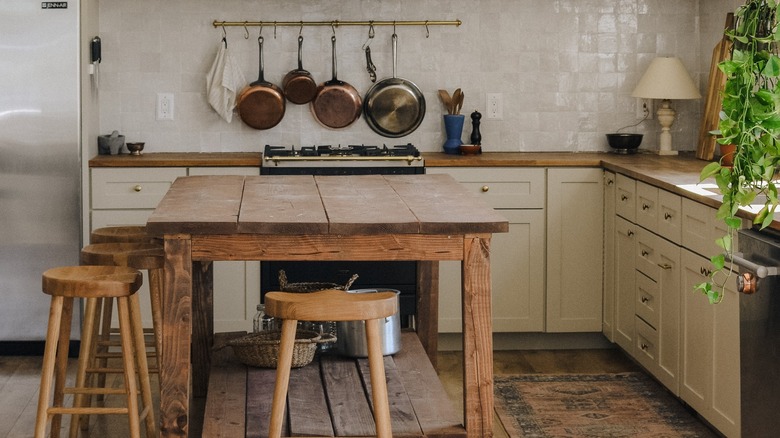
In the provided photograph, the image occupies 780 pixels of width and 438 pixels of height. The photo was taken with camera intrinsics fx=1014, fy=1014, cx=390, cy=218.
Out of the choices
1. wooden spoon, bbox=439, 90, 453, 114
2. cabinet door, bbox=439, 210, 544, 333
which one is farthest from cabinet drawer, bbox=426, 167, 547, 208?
wooden spoon, bbox=439, 90, 453, 114

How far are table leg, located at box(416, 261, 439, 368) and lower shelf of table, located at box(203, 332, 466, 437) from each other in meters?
0.25

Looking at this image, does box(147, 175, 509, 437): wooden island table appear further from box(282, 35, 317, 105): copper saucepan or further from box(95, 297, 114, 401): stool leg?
box(282, 35, 317, 105): copper saucepan

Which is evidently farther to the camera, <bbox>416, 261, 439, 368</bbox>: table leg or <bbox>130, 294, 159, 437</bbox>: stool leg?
<bbox>416, 261, 439, 368</bbox>: table leg

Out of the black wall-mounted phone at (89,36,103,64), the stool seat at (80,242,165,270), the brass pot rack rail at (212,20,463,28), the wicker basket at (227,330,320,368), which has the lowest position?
the wicker basket at (227,330,320,368)

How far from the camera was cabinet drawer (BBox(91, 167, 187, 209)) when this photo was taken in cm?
484

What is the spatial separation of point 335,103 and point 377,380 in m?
3.06

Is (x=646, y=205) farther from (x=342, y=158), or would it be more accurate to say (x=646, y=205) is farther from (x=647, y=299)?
(x=342, y=158)

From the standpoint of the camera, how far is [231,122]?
5.35 metres

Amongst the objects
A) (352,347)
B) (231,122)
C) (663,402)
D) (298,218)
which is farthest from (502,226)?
(231,122)

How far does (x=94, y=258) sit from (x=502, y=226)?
1469 mm

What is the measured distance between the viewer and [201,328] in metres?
3.74

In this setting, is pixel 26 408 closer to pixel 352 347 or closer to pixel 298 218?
pixel 352 347

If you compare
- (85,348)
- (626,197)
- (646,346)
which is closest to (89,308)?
(85,348)

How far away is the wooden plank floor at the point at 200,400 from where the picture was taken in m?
3.80
